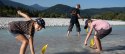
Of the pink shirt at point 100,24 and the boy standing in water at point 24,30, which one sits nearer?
the boy standing in water at point 24,30

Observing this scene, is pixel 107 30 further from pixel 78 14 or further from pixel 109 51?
pixel 78 14

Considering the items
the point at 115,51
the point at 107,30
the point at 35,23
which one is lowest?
the point at 115,51

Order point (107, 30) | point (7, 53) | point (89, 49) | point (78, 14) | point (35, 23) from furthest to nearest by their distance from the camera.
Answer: point (78, 14) → point (89, 49) → point (107, 30) → point (7, 53) → point (35, 23)

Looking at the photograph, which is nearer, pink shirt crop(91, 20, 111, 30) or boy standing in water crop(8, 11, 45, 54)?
boy standing in water crop(8, 11, 45, 54)

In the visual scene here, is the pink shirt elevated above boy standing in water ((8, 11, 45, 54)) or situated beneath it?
situated beneath

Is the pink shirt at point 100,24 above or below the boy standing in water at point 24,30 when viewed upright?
below

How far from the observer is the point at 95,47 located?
10562mm

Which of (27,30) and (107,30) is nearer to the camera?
(27,30)

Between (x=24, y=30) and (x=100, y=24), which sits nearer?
(x=24, y=30)

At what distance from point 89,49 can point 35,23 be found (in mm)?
3789

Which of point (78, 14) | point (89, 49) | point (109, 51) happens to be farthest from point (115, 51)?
point (78, 14)

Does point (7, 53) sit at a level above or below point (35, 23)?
below

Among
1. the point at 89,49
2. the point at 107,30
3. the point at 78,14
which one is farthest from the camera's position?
the point at 78,14

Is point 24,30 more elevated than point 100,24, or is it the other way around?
point 24,30
